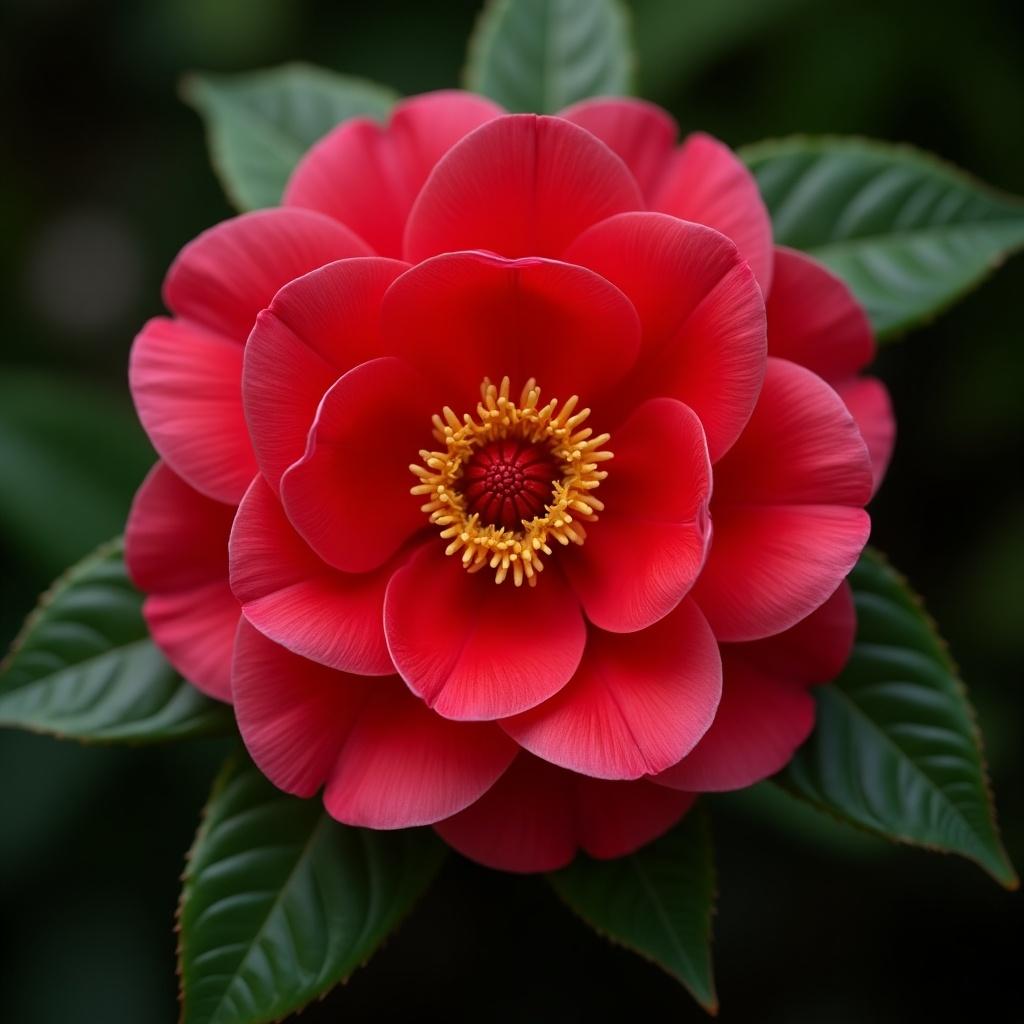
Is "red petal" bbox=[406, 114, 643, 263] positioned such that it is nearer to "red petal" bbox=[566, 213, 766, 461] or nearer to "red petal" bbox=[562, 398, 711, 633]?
"red petal" bbox=[566, 213, 766, 461]

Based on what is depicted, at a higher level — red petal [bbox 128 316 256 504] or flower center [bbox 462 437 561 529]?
red petal [bbox 128 316 256 504]

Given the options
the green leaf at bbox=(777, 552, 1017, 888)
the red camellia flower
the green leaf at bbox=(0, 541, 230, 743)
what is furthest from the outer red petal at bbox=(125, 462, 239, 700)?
the green leaf at bbox=(777, 552, 1017, 888)

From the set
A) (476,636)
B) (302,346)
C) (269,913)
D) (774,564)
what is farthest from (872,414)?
(269,913)

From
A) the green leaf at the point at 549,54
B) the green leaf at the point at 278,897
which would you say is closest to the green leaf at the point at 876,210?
the green leaf at the point at 549,54

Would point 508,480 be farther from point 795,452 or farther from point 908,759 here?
point 908,759

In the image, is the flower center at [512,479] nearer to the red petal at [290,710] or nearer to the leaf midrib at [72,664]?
the red petal at [290,710]
